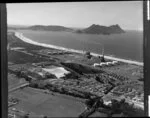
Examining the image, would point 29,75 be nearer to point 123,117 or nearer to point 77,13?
point 77,13

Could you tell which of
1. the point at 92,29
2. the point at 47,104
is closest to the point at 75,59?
the point at 92,29

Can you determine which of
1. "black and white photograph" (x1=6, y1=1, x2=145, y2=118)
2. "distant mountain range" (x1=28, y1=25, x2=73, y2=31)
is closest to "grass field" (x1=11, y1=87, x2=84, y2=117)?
"black and white photograph" (x1=6, y1=1, x2=145, y2=118)

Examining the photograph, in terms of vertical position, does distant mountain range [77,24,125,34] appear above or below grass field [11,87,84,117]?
above

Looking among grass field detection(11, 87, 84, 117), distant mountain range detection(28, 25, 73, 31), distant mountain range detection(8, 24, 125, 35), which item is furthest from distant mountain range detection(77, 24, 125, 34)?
grass field detection(11, 87, 84, 117)

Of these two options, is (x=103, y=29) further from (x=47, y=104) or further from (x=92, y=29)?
(x=47, y=104)

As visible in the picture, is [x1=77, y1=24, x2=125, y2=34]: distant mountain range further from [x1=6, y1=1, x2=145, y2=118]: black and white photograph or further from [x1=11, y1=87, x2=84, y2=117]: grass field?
[x1=11, y1=87, x2=84, y2=117]: grass field

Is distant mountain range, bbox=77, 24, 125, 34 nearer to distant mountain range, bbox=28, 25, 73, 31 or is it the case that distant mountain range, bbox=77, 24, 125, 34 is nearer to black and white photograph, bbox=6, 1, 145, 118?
black and white photograph, bbox=6, 1, 145, 118

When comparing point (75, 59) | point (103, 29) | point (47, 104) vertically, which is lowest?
Result: point (47, 104)

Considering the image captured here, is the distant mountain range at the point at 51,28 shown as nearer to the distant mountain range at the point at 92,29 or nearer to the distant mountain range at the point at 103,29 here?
the distant mountain range at the point at 92,29

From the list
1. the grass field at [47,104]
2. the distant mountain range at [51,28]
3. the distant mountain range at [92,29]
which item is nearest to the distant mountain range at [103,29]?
the distant mountain range at [92,29]
